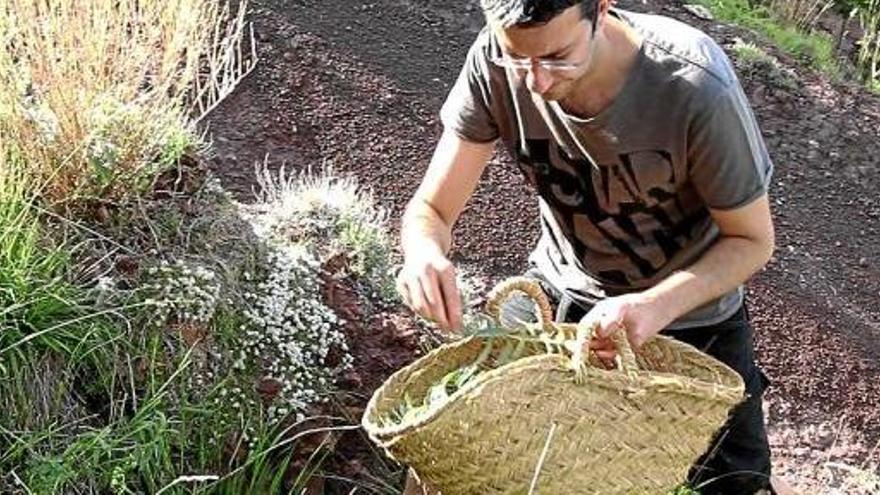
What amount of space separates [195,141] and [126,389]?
2.82 ft

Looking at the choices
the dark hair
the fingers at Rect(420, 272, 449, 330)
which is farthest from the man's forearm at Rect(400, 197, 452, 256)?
the dark hair

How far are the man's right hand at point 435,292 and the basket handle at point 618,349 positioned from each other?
25cm

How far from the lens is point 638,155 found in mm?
2848

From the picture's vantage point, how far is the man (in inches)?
103

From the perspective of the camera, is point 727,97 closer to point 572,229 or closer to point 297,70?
point 572,229

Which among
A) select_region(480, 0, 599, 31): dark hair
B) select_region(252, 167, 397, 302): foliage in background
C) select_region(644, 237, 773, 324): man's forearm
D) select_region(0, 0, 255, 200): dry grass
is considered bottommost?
select_region(252, 167, 397, 302): foliage in background

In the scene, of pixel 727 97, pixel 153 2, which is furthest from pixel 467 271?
pixel 727 97

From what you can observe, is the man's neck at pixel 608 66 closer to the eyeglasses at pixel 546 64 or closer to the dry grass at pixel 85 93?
the eyeglasses at pixel 546 64

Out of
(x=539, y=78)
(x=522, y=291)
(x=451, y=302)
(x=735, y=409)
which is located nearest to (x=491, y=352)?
(x=522, y=291)

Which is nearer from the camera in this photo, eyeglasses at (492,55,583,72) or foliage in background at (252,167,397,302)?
eyeglasses at (492,55,583,72)

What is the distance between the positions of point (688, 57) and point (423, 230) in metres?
0.62

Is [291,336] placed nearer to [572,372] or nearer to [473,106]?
[473,106]

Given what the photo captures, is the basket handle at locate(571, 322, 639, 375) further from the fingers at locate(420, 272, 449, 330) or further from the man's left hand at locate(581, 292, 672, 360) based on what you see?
the fingers at locate(420, 272, 449, 330)

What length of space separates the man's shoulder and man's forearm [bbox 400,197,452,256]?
0.54 metres
